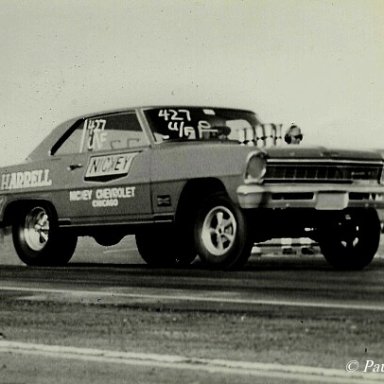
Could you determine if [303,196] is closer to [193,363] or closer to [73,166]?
[73,166]

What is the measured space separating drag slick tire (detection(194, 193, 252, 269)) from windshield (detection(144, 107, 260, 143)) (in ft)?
3.67

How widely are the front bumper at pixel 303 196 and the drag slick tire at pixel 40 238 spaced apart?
2963 millimetres

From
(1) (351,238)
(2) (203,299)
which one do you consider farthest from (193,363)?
(1) (351,238)

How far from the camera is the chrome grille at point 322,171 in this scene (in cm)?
1071

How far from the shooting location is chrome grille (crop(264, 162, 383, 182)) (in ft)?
35.1

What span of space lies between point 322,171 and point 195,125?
1.59 m

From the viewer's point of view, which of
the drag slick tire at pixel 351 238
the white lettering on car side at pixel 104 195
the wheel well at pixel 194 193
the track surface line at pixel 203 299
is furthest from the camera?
the white lettering on car side at pixel 104 195

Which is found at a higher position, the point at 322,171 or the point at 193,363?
the point at 322,171

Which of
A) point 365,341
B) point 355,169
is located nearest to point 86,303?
point 365,341

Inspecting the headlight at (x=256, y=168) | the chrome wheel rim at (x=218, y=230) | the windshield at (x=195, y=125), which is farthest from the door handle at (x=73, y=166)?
the headlight at (x=256, y=168)

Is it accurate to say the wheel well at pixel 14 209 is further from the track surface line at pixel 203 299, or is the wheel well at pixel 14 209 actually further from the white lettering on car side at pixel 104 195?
the track surface line at pixel 203 299

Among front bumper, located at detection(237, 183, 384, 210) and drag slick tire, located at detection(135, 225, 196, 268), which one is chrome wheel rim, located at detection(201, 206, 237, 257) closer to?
front bumper, located at detection(237, 183, 384, 210)

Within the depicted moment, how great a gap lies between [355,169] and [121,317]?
408 centimetres

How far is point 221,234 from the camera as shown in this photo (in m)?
10.7
